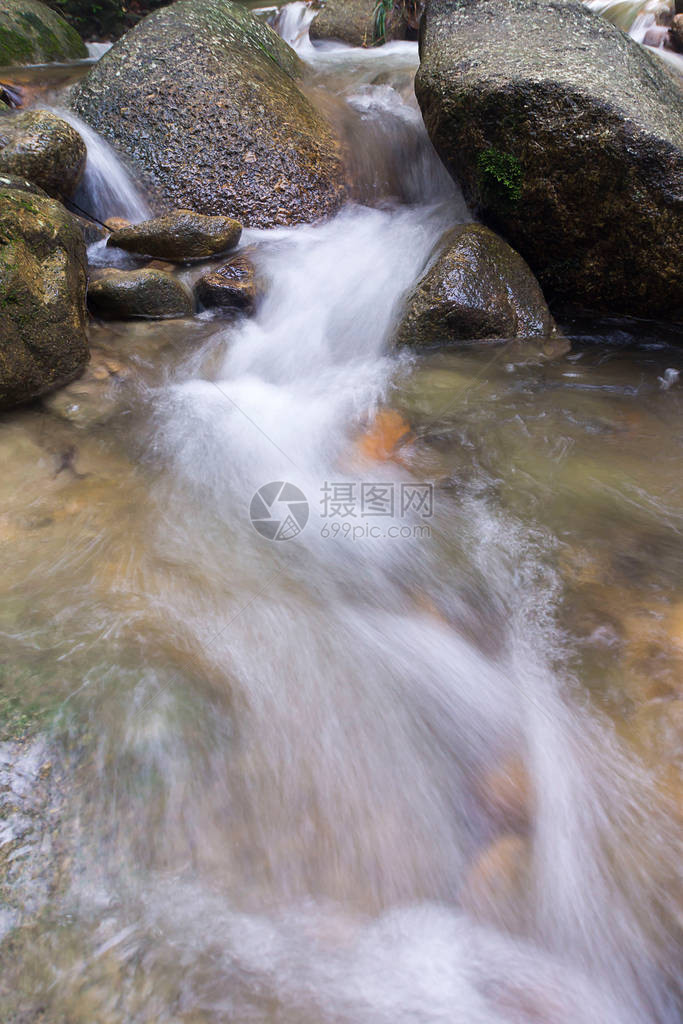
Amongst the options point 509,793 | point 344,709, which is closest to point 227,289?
point 344,709

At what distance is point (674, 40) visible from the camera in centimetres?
755

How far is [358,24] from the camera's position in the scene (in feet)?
33.5

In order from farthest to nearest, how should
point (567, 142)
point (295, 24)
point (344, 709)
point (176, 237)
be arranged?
1. point (295, 24)
2. point (176, 237)
3. point (567, 142)
4. point (344, 709)

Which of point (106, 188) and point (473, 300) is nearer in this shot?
point (473, 300)

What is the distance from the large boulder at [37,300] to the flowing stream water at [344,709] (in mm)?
227

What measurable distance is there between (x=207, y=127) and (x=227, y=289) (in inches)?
89.9

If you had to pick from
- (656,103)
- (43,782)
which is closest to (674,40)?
(656,103)

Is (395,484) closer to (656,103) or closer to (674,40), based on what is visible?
(656,103)

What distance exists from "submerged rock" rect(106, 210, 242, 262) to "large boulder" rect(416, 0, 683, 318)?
205 cm

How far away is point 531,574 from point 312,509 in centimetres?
115

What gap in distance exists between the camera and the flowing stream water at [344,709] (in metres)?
1.38

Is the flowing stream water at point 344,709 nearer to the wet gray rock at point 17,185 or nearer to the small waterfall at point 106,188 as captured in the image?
the wet gray rock at point 17,185

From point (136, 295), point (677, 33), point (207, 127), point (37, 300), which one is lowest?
point (136, 295)

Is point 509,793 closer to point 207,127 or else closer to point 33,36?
point 207,127
